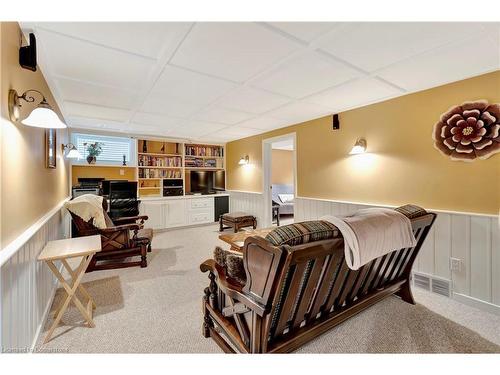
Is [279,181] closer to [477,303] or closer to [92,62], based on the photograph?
[477,303]

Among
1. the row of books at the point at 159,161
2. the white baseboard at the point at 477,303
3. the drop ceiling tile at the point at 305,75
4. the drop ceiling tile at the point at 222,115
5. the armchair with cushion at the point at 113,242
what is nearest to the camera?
the drop ceiling tile at the point at 305,75

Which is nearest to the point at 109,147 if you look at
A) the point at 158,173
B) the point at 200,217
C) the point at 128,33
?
the point at 158,173

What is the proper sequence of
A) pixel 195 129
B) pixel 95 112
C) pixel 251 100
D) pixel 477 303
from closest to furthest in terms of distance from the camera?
pixel 477 303, pixel 251 100, pixel 95 112, pixel 195 129

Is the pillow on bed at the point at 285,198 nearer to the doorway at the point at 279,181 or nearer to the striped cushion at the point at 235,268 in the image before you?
the doorway at the point at 279,181

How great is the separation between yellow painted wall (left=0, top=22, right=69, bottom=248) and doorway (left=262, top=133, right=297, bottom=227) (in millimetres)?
3430

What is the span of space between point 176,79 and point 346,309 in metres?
2.49

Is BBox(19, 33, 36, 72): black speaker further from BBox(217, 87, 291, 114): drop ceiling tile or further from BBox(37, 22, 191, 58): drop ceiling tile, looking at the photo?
BBox(217, 87, 291, 114): drop ceiling tile

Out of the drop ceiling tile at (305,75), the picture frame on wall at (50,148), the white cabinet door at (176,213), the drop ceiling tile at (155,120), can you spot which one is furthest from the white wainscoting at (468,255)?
the white cabinet door at (176,213)

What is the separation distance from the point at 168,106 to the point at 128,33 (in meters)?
1.55

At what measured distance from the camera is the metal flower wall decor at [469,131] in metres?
1.98

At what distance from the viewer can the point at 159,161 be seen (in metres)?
5.26

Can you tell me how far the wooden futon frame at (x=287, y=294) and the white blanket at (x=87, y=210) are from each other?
2001 mm

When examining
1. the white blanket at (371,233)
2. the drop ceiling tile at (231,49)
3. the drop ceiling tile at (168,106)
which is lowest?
the white blanket at (371,233)

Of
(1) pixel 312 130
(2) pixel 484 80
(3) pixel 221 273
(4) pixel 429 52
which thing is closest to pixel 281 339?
(3) pixel 221 273
